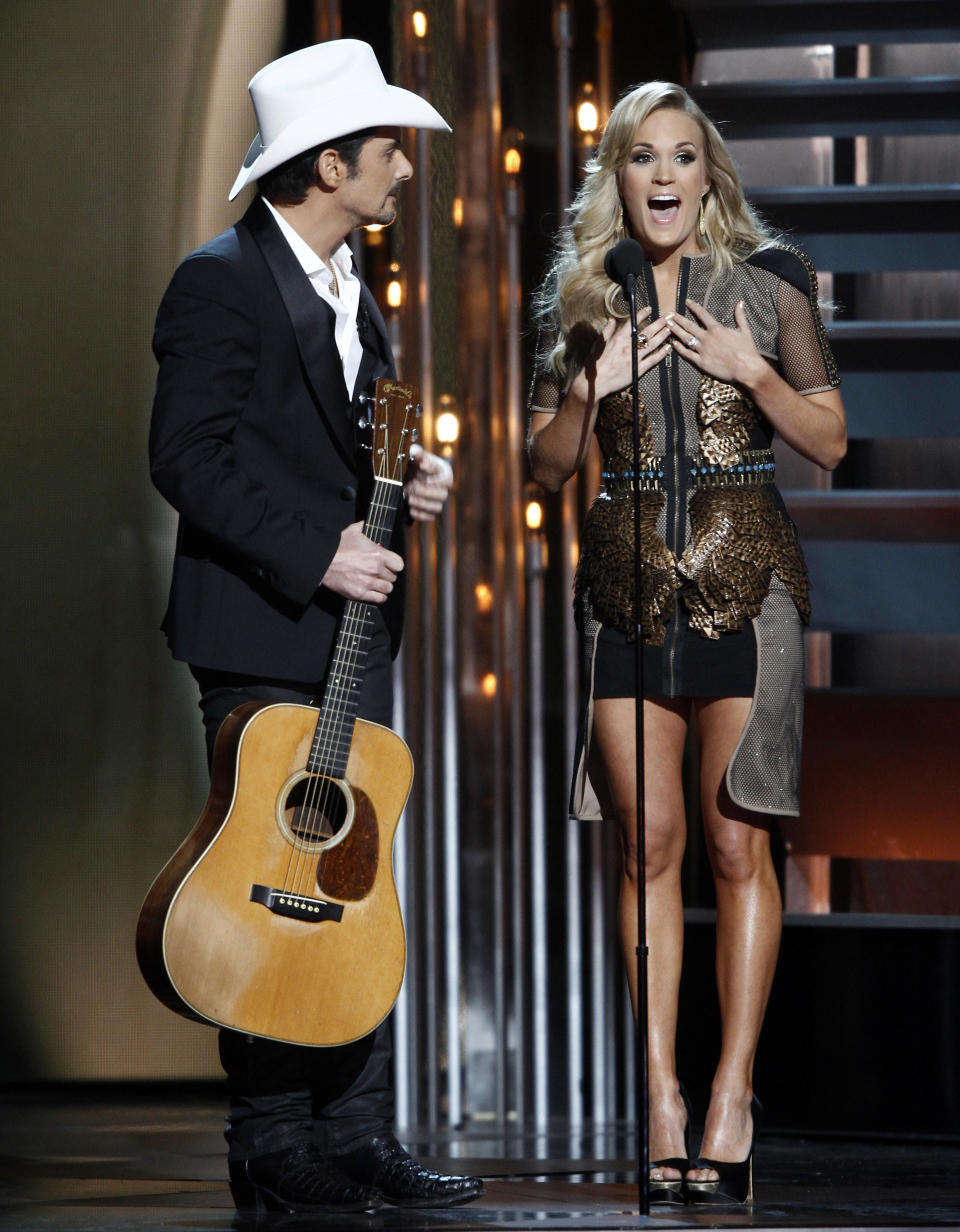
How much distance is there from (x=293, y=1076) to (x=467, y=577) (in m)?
1.76

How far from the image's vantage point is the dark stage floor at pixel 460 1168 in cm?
251

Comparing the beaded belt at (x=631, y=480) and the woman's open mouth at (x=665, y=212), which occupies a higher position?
the woman's open mouth at (x=665, y=212)

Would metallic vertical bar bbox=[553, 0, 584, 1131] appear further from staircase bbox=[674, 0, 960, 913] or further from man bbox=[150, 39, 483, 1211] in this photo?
man bbox=[150, 39, 483, 1211]

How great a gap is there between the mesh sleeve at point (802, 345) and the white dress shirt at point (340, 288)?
695 mm

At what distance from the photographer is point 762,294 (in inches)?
114

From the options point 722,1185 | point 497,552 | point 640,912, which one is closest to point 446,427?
point 497,552

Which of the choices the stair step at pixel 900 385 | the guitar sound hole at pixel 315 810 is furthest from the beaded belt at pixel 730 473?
the stair step at pixel 900 385

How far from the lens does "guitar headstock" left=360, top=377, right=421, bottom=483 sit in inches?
108

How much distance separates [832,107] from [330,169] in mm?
1820

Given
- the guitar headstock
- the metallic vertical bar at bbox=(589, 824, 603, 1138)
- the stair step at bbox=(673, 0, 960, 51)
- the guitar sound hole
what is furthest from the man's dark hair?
the metallic vertical bar at bbox=(589, 824, 603, 1138)

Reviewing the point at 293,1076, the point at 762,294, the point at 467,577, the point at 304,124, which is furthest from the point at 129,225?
the point at 293,1076

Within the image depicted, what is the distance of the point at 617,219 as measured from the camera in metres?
2.96

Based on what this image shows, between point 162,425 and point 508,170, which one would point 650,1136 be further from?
point 508,170

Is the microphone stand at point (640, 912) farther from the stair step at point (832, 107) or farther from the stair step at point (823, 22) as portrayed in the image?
the stair step at point (823, 22)
